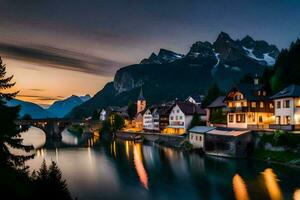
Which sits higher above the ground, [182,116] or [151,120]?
[182,116]

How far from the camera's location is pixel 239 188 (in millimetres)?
42844

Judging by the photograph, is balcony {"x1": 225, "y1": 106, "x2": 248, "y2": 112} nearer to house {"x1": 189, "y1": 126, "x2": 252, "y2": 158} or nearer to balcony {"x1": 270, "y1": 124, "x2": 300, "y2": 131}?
house {"x1": 189, "y1": 126, "x2": 252, "y2": 158}

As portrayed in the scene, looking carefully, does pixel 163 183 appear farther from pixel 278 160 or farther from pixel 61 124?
pixel 61 124

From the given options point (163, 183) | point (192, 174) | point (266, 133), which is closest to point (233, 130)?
point (266, 133)

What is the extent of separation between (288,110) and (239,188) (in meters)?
30.0

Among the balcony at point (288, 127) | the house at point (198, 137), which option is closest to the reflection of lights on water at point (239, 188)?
the balcony at point (288, 127)

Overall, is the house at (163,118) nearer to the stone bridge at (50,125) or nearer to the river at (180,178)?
the stone bridge at (50,125)

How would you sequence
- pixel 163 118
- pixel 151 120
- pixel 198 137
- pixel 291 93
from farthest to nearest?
1. pixel 151 120
2. pixel 163 118
3. pixel 198 137
4. pixel 291 93

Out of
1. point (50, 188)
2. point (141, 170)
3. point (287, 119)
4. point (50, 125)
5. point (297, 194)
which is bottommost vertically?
point (141, 170)

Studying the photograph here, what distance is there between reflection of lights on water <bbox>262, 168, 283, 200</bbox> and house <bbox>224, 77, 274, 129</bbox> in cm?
2511

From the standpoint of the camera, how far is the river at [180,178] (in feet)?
134

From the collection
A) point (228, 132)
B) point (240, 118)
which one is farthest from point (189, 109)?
point (228, 132)

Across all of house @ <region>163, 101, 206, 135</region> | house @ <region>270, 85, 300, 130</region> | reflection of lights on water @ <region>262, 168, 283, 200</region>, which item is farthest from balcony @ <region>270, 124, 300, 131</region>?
house @ <region>163, 101, 206, 135</region>

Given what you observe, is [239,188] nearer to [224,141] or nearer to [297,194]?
[297,194]
